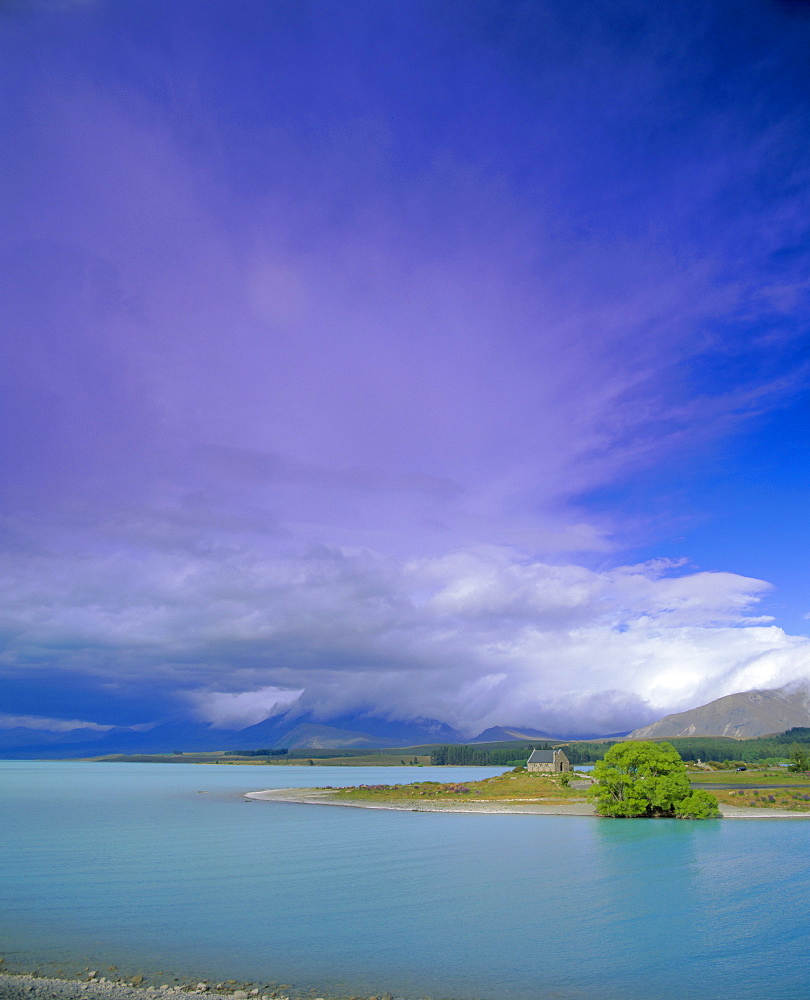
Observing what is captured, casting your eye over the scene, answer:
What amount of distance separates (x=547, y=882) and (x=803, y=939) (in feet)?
51.0

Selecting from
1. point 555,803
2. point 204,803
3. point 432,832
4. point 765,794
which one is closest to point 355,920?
point 432,832

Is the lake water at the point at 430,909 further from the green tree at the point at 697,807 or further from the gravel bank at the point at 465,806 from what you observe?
the gravel bank at the point at 465,806

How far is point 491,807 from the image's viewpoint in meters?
93.2

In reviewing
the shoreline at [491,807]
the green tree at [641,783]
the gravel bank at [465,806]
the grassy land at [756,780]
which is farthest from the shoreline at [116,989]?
the grassy land at [756,780]

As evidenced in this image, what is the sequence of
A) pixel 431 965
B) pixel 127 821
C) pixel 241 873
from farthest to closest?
pixel 127 821 → pixel 241 873 → pixel 431 965

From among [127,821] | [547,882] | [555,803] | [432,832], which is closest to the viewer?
[547,882]

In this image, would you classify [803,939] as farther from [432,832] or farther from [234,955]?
[432,832]

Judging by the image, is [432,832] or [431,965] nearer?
[431,965]

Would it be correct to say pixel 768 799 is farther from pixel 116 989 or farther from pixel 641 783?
pixel 116 989

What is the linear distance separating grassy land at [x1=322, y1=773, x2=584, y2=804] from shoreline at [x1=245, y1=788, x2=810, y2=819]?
3689mm

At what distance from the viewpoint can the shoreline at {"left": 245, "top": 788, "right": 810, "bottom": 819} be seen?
7956cm

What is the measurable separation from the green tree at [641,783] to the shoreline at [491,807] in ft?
9.61

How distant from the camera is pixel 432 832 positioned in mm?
69000

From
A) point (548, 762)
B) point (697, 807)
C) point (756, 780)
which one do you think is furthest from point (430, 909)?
point (548, 762)
